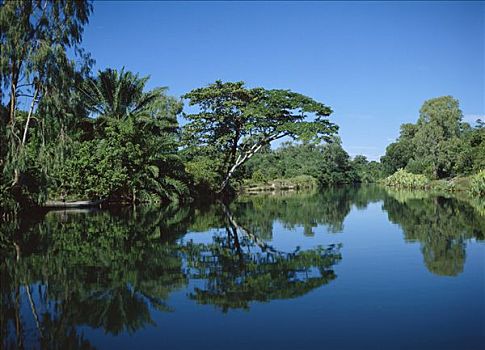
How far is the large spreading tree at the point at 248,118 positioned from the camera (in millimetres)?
27781

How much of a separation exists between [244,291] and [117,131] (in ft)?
61.7

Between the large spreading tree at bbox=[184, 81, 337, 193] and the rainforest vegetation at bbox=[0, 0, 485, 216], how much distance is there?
7 cm

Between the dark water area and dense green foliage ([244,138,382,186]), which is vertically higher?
dense green foliage ([244,138,382,186])

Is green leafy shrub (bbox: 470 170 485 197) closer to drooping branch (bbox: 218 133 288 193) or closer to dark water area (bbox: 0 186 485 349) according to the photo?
drooping branch (bbox: 218 133 288 193)

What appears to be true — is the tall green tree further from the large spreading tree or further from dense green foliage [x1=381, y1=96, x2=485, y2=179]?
dense green foliage [x1=381, y1=96, x2=485, y2=179]

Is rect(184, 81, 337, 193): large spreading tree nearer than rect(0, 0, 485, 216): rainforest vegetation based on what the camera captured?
No

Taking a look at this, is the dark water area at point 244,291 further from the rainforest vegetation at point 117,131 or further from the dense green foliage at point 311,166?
the dense green foliage at point 311,166

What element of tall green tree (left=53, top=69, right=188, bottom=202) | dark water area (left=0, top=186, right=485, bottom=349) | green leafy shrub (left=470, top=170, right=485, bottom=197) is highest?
tall green tree (left=53, top=69, right=188, bottom=202)

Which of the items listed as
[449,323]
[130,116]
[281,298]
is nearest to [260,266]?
[281,298]

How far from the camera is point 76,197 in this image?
22.5m

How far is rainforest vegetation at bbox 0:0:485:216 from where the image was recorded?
40.9 feet

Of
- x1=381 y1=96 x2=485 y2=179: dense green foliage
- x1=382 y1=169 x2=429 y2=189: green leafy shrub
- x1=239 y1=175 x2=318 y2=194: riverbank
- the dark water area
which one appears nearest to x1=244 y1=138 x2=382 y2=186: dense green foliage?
x1=239 y1=175 x2=318 y2=194: riverbank

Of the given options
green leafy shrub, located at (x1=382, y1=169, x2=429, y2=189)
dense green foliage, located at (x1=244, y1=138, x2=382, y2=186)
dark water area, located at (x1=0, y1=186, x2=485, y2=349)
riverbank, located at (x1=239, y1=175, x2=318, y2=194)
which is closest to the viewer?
dark water area, located at (x1=0, y1=186, x2=485, y2=349)

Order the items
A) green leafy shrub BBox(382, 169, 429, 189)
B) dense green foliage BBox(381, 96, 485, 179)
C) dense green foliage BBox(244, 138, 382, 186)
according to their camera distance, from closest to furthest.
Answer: dense green foliage BBox(381, 96, 485, 179)
green leafy shrub BBox(382, 169, 429, 189)
dense green foliage BBox(244, 138, 382, 186)
